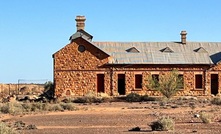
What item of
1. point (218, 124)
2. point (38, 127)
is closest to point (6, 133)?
point (38, 127)

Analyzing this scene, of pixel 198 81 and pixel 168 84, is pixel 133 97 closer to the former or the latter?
pixel 168 84

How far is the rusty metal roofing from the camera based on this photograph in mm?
49375

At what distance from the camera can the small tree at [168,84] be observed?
149 ft

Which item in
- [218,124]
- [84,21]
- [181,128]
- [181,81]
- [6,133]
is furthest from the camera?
[84,21]

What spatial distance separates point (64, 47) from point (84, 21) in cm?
484

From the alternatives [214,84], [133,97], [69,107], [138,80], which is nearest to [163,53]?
[138,80]

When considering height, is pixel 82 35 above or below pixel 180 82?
above

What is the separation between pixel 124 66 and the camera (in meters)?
48.8

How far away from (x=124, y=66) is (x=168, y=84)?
16.2 ft

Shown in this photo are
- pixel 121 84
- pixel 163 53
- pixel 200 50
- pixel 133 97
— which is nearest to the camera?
pixel 133 97

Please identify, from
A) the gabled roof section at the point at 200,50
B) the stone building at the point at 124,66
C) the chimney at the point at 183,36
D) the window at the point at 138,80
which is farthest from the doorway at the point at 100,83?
the gabled roof section at the point at 200,50

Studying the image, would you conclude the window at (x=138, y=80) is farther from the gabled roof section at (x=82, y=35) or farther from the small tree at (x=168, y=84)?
the gabled roof section at (x=82, y=35)

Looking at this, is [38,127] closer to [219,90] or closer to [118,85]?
[118,85]

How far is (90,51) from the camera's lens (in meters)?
48.2
